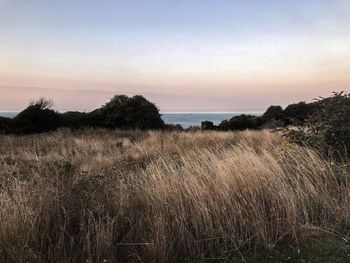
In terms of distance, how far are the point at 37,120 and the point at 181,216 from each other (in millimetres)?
31904

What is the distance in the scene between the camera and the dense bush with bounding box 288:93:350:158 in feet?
31.2

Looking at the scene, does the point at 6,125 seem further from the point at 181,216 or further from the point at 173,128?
the point at 181,216

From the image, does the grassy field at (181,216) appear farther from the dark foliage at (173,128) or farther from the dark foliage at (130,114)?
the dark foliage at (130,114)

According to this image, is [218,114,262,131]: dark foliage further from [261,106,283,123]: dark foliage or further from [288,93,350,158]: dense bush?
[288,93,350,158]: dense bush

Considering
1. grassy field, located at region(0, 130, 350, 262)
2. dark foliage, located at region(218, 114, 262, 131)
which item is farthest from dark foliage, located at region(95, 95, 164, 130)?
grassy field, located at region(0, 130, 350, 262)

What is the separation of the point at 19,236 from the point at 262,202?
316cm

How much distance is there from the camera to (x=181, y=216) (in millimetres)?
5816

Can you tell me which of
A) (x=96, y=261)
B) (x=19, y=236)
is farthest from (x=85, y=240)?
(x=19, y=236)

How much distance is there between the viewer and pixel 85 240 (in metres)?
5.21

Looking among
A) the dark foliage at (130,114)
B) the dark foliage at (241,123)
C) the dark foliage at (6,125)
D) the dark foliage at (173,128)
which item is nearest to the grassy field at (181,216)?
the dark foliage at (6,125)

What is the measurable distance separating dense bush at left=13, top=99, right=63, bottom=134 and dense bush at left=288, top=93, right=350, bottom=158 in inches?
1072

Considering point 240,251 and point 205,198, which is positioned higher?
point 205,198

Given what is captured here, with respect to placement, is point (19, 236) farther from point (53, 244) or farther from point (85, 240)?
point (85, 240)

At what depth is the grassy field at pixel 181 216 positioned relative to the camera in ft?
16.9
